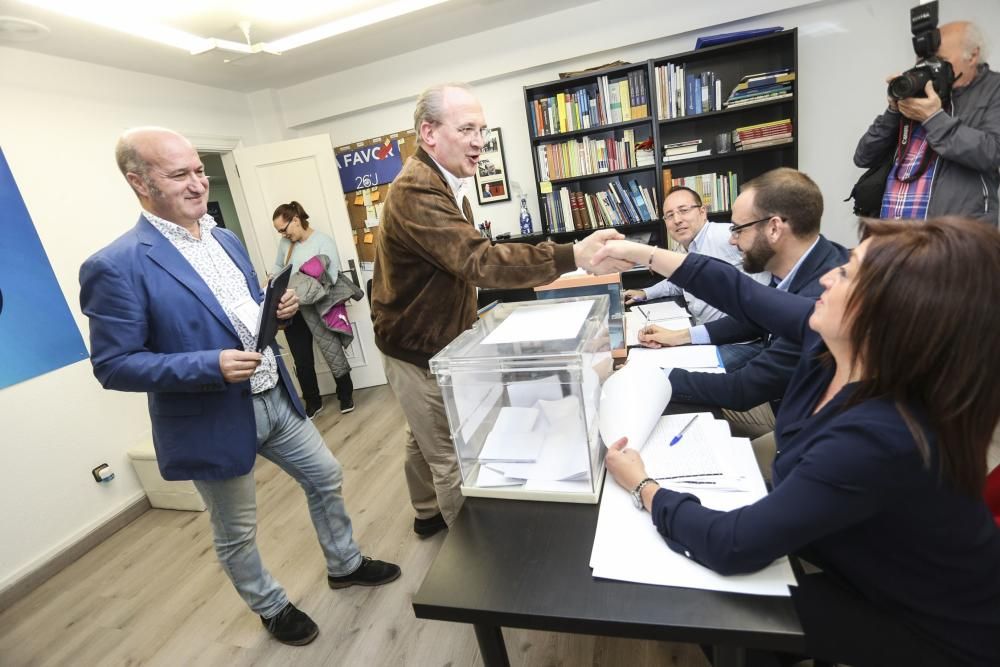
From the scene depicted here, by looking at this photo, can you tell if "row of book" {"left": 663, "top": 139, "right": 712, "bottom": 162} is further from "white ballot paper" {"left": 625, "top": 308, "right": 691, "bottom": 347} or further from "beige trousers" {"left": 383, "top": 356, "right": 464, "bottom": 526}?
"beige trousers" {"left": 383, "top": 356, "right": 464, "bottom": 526}

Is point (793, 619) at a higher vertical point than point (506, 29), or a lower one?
lower

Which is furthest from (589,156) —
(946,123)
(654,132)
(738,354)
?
(738,354)

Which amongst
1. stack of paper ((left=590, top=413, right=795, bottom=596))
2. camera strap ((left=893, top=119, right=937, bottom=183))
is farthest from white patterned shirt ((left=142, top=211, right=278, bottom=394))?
camera strap ((left=893, top=119, right=937, bottom=183))

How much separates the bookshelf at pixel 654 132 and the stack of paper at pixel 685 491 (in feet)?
9.47

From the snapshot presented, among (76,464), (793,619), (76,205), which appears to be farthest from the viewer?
(76,205)

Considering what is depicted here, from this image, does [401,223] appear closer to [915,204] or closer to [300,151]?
[915,204]

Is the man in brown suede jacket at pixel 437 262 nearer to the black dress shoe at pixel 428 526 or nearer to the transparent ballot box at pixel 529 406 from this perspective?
the transparent ballot box at pixel 529 406

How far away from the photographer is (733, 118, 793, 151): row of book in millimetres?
3281

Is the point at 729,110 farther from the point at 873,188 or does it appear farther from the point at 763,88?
the point at 873,188

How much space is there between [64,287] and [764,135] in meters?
4.29

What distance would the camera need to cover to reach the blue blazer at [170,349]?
128 cm

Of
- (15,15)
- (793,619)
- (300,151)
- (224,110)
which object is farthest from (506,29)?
(793,619)

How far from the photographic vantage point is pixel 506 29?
373 cm

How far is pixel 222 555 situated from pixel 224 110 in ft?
12.3
